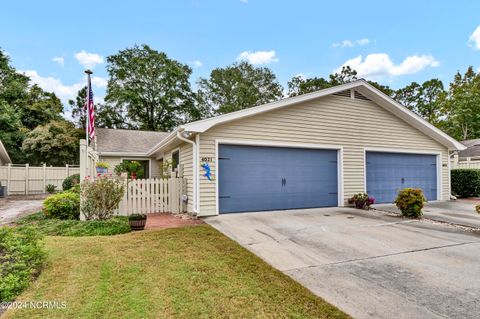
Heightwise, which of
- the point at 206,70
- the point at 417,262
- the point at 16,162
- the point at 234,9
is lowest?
the point at 417,262

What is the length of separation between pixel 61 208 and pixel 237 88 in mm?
24280

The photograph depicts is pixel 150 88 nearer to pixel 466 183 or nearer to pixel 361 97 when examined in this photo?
pixel 361 97

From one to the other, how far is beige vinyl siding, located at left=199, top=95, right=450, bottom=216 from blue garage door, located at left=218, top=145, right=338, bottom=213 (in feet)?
1.17

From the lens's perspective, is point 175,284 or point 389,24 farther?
point 389,24

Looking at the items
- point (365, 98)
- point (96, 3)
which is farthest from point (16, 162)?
point (365, 98)

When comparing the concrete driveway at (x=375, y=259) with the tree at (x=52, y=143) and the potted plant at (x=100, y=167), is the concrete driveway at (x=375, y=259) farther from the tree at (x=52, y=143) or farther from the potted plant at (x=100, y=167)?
the tree at (x=52, y=143)

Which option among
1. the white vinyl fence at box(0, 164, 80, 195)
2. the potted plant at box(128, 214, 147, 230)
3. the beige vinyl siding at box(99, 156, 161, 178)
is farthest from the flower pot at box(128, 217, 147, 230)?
the white vinyl fence at box(0, 164, 80, 195)

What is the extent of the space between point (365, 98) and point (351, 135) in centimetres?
163

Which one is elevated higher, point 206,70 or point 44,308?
point 206,70

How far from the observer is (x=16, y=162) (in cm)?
2397

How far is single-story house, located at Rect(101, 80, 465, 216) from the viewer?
24.7 feet

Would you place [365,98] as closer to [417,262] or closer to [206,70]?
[417,262]

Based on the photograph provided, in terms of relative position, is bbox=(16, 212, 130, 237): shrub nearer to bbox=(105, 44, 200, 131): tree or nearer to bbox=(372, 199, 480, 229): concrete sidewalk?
bbox=(372, 199, 480, 229): concrete sidewalk

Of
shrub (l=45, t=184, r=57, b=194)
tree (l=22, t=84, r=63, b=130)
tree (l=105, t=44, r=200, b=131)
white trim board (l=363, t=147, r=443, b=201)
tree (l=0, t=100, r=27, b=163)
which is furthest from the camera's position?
tree (l=105, t=44, r=200, b=131)
